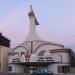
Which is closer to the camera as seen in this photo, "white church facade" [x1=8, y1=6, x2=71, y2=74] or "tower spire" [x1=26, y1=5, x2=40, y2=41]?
"white church facade" [x1=8, y1=6, x2=71, y2=74]

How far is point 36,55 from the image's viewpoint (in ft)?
273

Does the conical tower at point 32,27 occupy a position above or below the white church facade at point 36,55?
above

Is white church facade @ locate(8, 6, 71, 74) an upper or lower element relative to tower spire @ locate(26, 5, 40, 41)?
lower

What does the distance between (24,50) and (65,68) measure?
19.2m

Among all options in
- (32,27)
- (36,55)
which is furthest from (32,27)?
(36,55)

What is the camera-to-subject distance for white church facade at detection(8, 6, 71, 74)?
8025 cm

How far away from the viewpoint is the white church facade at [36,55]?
80250mm

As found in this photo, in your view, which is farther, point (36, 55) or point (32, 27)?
point (32, 27)

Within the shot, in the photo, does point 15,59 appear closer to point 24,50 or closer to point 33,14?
point 24,50

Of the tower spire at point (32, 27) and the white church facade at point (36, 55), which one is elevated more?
the tower spire at point (32, 27)

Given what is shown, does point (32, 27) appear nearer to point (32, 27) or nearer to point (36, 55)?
point (32, 27)

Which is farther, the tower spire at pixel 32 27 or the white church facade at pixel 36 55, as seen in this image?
the tower spire at pixel 32 27

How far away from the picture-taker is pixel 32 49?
92.8 m

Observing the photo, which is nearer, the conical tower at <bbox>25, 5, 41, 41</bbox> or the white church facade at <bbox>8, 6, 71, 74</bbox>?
the white church facade at <bbox>8, 6, 71, 74</bbox>
